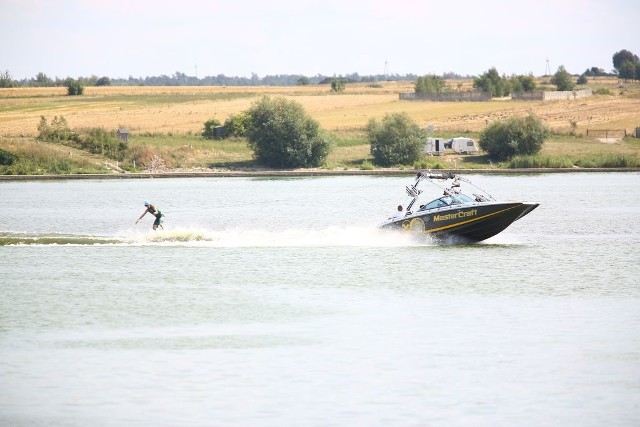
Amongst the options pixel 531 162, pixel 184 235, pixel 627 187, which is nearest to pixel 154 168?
pixel 531 162

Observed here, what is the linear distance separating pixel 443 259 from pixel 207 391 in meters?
19.6

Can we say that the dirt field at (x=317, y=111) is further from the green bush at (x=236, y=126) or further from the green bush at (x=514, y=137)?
the green bush at (x=514, y=137)

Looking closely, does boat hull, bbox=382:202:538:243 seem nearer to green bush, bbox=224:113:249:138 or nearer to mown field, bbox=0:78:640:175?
mown field, bbox=0:78:640:175

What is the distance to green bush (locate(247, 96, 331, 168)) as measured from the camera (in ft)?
346

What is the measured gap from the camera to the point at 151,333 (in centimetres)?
3148

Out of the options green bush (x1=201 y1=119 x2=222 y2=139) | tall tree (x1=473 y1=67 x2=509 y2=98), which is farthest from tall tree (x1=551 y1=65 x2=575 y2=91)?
green bush (x1=201 y1=119 x2=222 y2=139)

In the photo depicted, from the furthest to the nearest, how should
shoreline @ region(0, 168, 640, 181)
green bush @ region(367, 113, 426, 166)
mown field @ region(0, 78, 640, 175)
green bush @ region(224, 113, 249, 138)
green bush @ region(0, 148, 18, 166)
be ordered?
green bush @ region(224, 113, 249, 138)
mown field @ region(0, 78, 640, 175)
green bush @ region(0, 148, 18, 166)
green bush @ region(367, 113, 426, 166)
shoreline @ region(0, 168, 640, 181)

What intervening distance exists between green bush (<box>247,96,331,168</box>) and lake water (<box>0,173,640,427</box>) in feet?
150

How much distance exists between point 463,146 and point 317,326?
76.1 metres

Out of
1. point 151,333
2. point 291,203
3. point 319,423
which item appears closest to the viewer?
point 319,423

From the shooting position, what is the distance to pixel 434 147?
10731 centimetres

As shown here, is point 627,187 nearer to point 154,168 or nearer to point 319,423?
point 154,168

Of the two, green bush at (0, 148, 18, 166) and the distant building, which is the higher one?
the distant building

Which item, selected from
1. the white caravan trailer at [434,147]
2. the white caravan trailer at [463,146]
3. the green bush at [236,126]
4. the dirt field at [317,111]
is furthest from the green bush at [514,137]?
the green bush at [236,126]
